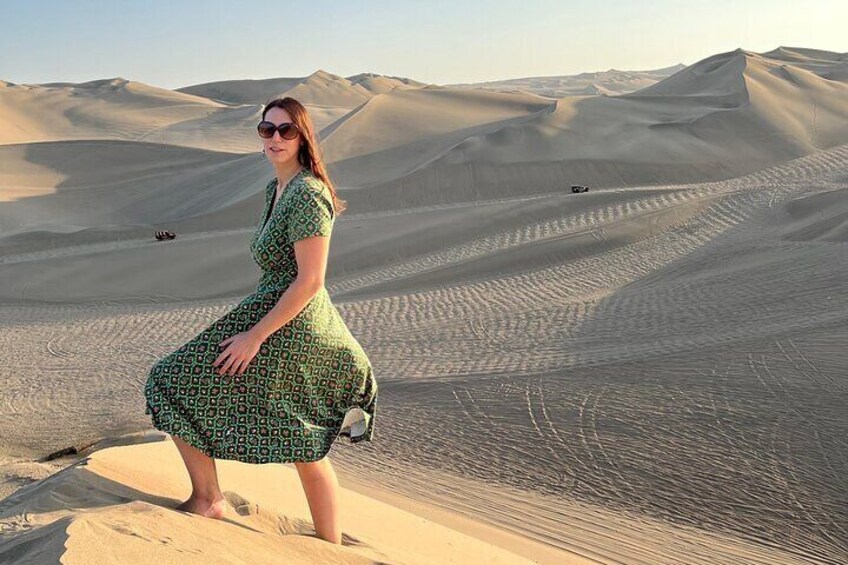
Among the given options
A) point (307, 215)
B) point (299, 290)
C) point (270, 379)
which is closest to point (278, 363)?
point (270, 379)

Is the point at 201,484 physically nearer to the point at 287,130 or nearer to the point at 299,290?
the point at 299,290

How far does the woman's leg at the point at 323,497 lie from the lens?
11.2 feet

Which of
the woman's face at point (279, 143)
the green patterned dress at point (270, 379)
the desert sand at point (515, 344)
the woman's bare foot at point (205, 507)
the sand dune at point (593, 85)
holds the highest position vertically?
the sand dune at point (593, 85)

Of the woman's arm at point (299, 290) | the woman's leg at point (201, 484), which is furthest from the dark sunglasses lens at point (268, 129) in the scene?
the woman's leg at point (201, 484)

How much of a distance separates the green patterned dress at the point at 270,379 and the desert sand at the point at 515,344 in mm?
308

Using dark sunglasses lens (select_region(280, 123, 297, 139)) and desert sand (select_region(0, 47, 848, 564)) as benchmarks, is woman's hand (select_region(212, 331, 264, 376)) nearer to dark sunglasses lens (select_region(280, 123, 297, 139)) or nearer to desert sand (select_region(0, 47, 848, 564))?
desert sand (select_region(0, 47, 848, 564))

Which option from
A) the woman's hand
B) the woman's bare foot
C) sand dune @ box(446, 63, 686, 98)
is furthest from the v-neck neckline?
sand dune @ box(446, 63, 686, 98)

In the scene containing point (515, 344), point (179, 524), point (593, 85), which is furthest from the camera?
point (593, 85)

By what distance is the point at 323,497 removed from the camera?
344 centimetres

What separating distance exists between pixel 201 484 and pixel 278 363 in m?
0.55

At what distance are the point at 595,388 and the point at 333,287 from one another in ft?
24.9

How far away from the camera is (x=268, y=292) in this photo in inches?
130

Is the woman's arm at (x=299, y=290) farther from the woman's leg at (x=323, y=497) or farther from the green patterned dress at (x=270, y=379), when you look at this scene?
the woman's leg at (x=323, y=497)

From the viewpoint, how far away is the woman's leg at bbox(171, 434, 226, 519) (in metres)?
3.31
